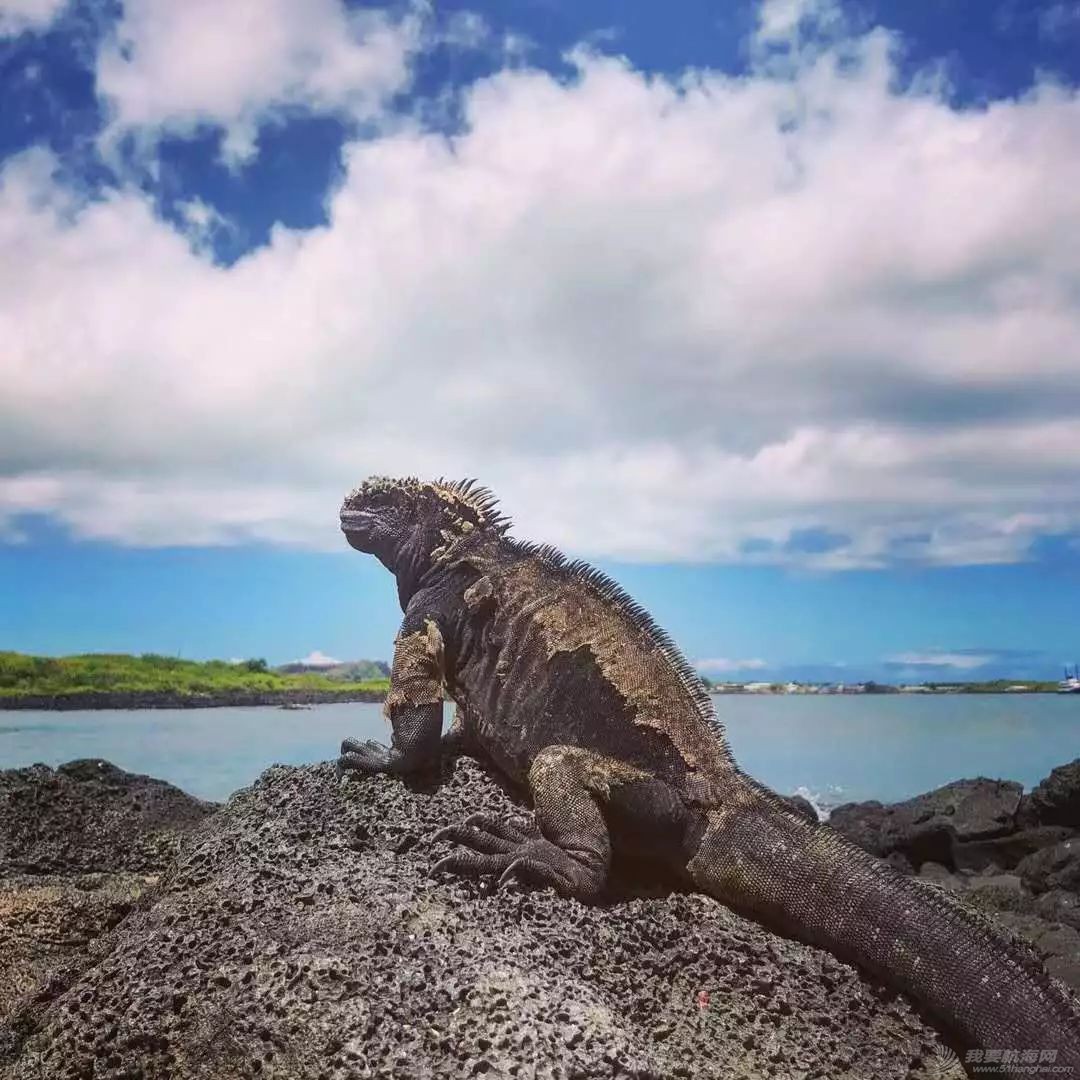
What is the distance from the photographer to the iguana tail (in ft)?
9.95

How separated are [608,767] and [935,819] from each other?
7890 millimetres

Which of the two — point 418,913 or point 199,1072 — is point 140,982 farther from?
point 418,913

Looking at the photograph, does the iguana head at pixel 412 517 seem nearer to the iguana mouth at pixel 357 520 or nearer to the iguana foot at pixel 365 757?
the iguana mouth at pixel 357 520

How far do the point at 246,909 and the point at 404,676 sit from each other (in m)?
1.32

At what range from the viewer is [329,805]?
4117 mm

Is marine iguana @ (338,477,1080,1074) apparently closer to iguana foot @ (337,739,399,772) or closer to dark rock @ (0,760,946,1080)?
iguana foot @ (337,739,399,772)

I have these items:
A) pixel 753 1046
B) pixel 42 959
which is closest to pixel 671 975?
pixel 753 1046

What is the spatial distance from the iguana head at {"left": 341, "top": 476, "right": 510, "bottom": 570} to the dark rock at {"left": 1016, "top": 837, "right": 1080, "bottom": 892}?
606cm

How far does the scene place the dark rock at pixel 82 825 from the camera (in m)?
6.82

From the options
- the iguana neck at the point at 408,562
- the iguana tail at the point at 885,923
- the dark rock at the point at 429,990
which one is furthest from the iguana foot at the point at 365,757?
the iguana tail at the point at 885,923

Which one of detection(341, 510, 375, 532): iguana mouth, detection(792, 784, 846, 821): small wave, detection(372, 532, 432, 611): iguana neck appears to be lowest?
detection(792, 784, 846, 821): small wave

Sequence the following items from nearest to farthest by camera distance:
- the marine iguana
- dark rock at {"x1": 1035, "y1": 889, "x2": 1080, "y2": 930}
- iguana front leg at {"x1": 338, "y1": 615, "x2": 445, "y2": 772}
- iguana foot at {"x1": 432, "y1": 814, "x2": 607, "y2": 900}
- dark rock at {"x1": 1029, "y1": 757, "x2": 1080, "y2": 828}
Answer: the marine iguana < iguana foot at {"x1": 432, "y1": 814, "x2": 607, "y2": 900} < iguana front leg at {"x1": 338, "y1": 615, "x2": 445, "y2": 772} < dark rock at {"x1": 1035, "y1": 889, "x2": 1080, "y2": 930} < dark rock at {"x1": 1029, "y1": 757, "x2": 1080, "y2": 828}

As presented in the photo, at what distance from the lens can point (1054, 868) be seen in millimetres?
8688

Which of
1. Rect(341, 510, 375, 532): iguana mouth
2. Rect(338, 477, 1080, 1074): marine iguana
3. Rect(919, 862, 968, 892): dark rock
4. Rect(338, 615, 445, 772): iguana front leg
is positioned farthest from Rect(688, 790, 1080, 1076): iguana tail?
Rect(919, 862, 968, 892): dark rock
